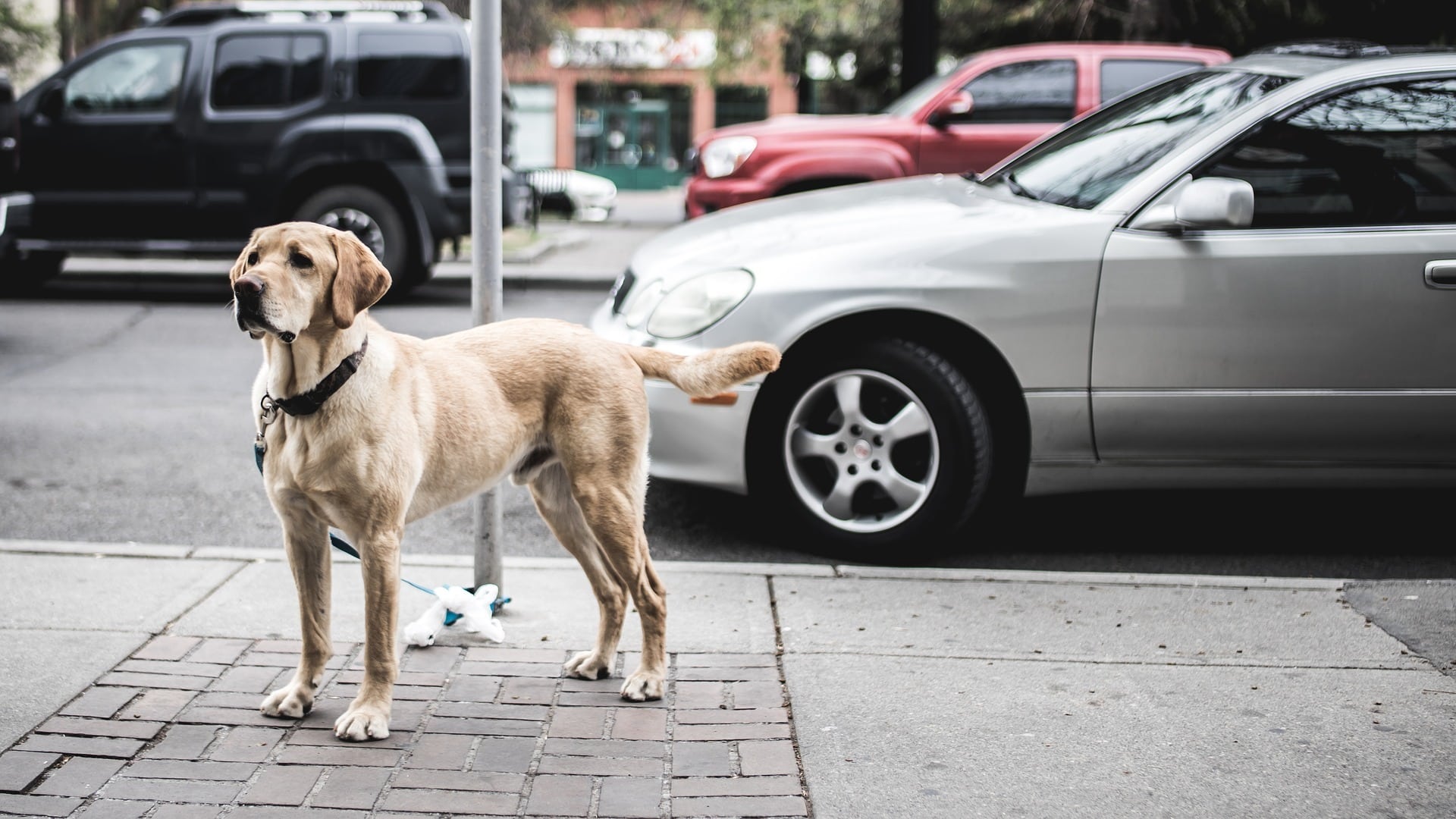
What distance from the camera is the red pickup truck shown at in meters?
10.6

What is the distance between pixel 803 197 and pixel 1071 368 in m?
1.65

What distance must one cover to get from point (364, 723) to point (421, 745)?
5.9 inches

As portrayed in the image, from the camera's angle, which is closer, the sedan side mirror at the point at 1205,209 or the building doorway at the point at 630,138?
the sedan side mirror at the point at 1205,209

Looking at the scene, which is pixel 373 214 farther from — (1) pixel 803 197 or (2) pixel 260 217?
(1) pixel 803 197

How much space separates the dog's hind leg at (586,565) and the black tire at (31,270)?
9273 millimetres

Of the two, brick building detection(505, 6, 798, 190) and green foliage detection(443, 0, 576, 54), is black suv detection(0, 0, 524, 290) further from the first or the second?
brick building detection(505, 6, 798, 190)

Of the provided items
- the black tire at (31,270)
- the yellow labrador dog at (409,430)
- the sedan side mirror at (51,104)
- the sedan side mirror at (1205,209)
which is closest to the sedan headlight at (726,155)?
the sedan side mirror at (51,104)

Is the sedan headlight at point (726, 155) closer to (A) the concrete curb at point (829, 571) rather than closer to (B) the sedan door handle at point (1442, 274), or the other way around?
(A) the concrete curb at point (829, 571)

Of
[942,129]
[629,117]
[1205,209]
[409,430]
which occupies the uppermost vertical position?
[629,117]

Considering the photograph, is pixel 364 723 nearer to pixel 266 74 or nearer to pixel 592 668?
pixel 592 668

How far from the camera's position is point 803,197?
6.03 meters

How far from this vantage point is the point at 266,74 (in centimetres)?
1143

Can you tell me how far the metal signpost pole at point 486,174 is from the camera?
413cm

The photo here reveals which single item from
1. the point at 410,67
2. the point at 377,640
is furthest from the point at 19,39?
the point at 377,640
